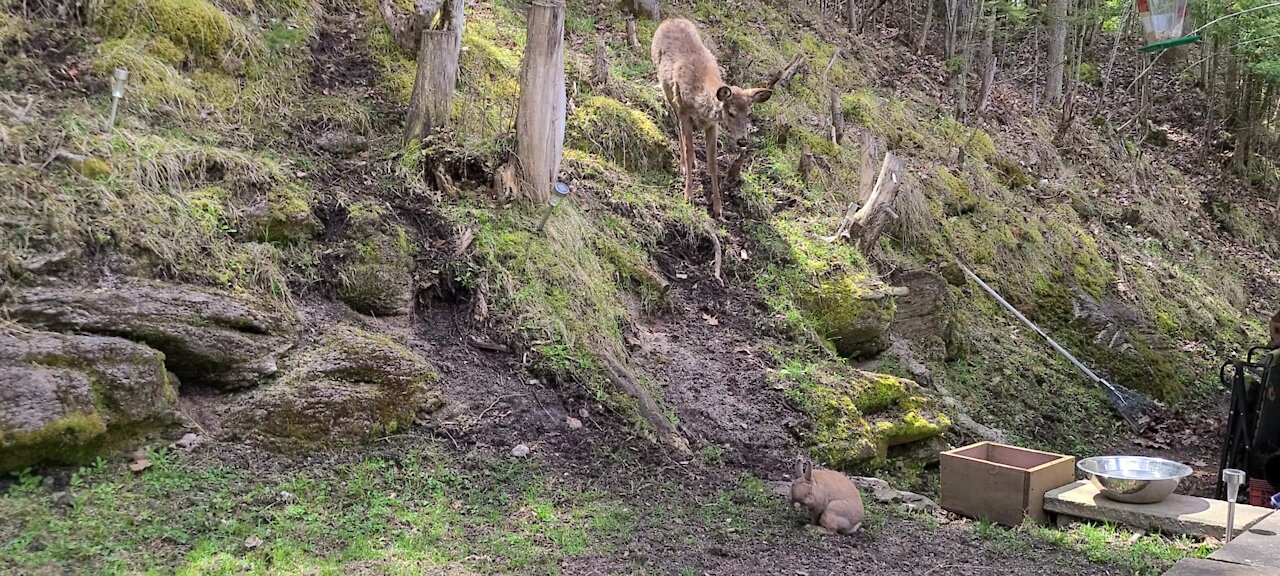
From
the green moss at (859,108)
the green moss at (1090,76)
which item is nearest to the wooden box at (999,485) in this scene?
the green moss at (859,108)

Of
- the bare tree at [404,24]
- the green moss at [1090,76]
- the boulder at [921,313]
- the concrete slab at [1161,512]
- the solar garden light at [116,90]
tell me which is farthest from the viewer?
the green moss at [1090,76]

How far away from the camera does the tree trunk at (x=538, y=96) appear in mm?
7141

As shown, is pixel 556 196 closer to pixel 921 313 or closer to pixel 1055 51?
pixel 921 313

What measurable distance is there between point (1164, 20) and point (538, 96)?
644 centimetres

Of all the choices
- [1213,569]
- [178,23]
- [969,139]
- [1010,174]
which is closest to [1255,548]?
[1213,569]

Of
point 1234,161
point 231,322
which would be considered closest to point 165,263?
point 231,322

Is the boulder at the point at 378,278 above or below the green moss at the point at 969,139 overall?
below

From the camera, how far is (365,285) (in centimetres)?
585

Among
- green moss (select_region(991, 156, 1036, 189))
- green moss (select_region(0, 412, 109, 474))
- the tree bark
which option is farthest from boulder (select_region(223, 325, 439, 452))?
green moss (select_region(991, 156, 1036, 189))

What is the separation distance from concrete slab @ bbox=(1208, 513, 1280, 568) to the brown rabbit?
180 centimetres

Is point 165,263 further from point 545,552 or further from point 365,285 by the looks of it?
point 545,552

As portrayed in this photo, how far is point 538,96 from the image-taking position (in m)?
7.19

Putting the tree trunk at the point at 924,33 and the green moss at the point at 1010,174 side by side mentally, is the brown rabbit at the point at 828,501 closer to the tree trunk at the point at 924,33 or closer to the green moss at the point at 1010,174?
the green moss at the point at 1010,174

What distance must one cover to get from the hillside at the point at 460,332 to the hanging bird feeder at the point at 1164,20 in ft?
10.4
